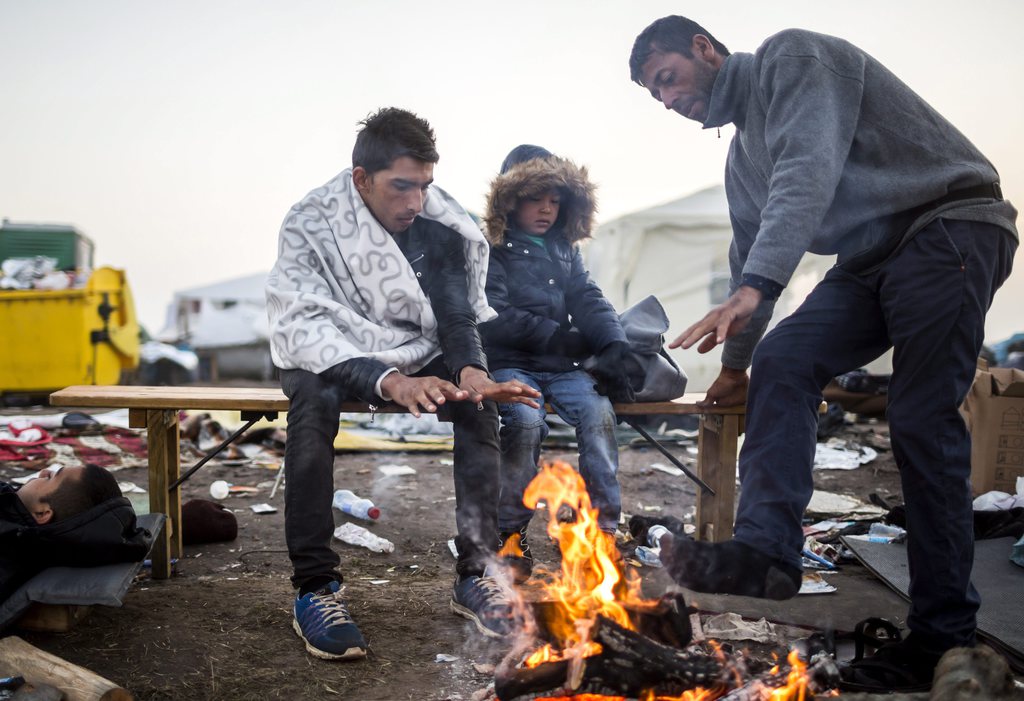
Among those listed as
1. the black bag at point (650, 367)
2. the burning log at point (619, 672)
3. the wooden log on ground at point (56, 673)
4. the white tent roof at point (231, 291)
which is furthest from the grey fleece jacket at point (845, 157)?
the white tent roof at point (231, 291)

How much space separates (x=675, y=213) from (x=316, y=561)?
9.59 metres

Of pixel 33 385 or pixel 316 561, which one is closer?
pixel 316 561

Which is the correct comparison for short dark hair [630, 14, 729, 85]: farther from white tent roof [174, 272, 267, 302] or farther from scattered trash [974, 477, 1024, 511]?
white tent roof [174, 272, 267, 302]

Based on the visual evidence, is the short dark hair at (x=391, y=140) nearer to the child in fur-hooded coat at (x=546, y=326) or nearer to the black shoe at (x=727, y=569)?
the child in fur-hooded coat at (x=546, y=326)

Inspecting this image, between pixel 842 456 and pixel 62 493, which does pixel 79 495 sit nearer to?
pixel 62 493

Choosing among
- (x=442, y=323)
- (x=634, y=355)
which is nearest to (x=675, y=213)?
(x=634, y=355)

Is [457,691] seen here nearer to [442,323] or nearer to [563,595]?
[563,595]

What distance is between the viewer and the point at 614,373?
385 cm

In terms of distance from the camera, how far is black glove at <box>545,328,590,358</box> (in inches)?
157

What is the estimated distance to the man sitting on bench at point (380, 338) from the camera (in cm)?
273

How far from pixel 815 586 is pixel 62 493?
10.0ft

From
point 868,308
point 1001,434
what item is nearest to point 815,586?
point 868,308

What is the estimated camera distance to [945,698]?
176cm

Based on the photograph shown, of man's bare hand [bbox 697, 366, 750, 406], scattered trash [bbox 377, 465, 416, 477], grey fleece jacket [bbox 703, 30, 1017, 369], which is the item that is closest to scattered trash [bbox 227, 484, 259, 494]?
scattered trash [bbox 377, 465, 416, 477]
